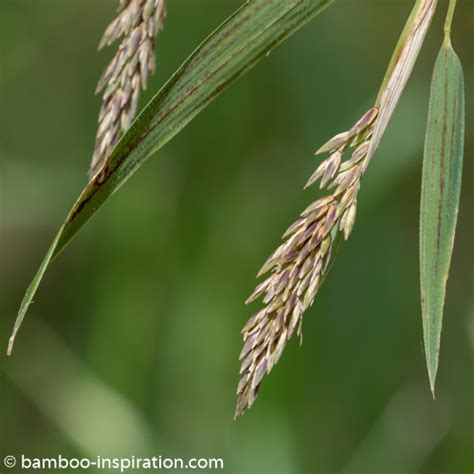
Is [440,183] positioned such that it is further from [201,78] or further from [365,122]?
[201,78]

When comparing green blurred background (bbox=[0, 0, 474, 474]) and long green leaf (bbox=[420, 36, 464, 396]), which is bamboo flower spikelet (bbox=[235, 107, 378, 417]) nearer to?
long green leaf (bbox=[420, 36, 464, 396])

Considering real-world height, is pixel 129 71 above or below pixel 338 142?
above

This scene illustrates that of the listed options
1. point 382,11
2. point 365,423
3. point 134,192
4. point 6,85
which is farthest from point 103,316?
point 382,11

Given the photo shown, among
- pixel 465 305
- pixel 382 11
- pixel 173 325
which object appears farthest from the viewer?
pixel 382 11

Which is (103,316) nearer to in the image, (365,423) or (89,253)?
(89,253)

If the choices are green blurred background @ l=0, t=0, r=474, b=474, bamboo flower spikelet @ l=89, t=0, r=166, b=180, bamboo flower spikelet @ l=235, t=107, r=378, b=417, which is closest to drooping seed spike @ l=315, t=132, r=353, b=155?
bamboo flower spikelet @ l=235, t=107, r=378, b=417

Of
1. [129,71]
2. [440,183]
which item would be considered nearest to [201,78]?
[129,71]

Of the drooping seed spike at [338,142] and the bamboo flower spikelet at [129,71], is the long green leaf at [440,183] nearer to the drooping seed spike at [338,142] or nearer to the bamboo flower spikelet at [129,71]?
the drooping seed spike at [338,142]
